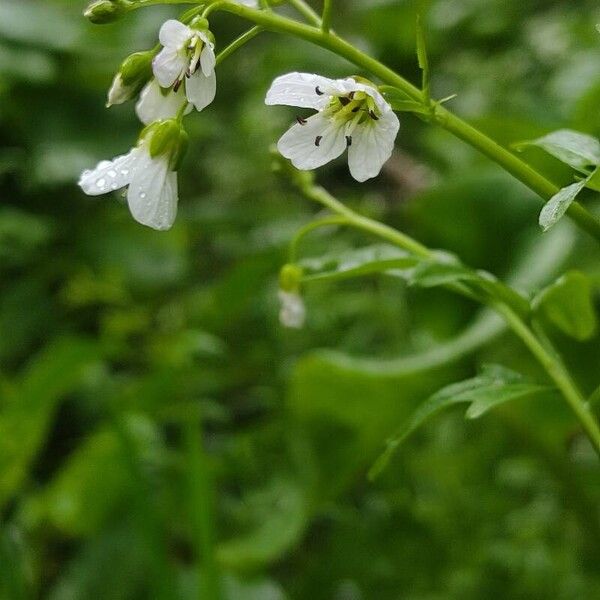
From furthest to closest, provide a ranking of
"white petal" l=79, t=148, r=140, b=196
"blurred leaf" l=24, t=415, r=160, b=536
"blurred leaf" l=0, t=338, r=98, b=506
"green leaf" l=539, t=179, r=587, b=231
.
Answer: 1. "blurred leaf" l=24, t=415, r=160, b=536
2. "blurred leaf" l=0, t=338, r=98, b=506
3. "white petal" l=79, t=148, r=140, b=196
4. "green leaf" l=539, t=179, r=587, b=231

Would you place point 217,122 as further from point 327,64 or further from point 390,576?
point 390,576

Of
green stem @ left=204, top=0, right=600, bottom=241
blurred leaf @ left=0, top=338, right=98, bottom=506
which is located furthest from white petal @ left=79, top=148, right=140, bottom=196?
blurred leaf @ left=0, top=338, right=98, bottom=506

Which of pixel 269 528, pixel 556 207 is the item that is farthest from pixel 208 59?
pixel 269 528

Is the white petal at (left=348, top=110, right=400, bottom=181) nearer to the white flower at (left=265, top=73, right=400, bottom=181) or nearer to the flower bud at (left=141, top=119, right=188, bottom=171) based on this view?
the white flower at (left=265, top=73, right=400, bottom=181)

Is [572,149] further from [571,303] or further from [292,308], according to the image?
[292,308]

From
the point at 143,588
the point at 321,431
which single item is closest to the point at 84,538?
the point at 143,588

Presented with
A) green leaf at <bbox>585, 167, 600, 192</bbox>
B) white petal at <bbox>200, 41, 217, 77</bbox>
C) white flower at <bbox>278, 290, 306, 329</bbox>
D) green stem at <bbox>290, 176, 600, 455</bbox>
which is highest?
white petal at <bbox>200, 41, 217, 77</bbox>

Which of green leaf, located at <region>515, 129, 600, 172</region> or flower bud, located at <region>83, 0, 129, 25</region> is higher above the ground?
flower bud, located at <region>83, 0, 129, 25</region>

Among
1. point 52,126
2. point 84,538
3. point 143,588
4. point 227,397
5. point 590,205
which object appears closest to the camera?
point 143,588
